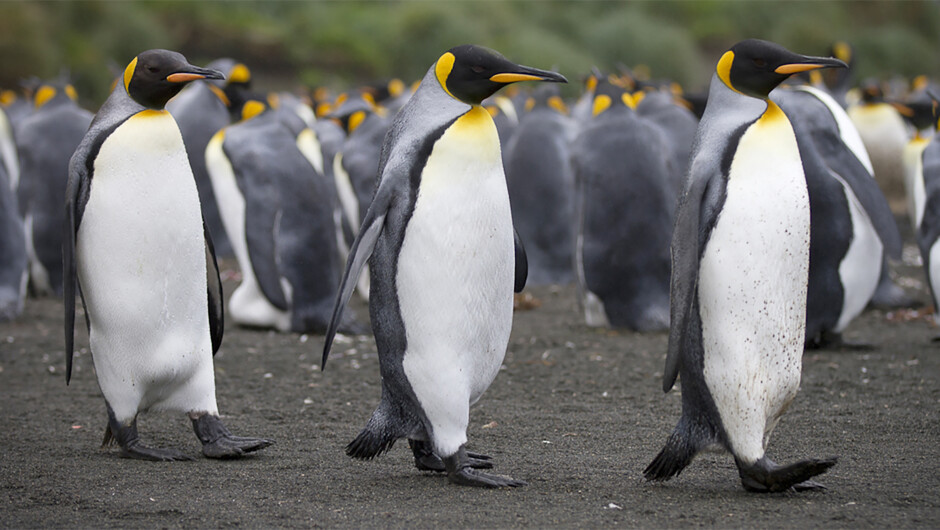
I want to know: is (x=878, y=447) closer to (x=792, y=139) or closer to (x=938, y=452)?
(x=938, y=452)

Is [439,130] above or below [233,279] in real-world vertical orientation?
above

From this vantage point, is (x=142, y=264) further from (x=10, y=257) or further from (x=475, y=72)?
(x=10, y=257)

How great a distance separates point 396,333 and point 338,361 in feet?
7.93

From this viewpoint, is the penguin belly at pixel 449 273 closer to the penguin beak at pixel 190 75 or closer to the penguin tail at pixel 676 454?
the penguin tail at pixel 676 454

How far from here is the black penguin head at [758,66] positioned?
3.19 metres

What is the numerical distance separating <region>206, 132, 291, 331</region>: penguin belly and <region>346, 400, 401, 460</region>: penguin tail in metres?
3.20

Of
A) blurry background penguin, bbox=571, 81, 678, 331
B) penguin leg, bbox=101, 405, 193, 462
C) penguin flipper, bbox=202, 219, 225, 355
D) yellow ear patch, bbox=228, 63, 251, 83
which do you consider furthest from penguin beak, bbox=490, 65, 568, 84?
yellow ear patch, bbox=228, 63, 251, 83

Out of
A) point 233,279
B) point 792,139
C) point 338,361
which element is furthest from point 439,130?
point 233,279

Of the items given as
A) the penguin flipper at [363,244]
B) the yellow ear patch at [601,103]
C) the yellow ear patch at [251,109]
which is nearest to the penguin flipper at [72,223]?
the penguin flipper at [363,244]

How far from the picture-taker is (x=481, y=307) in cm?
334

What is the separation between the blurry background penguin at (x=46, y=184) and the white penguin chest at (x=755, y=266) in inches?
233

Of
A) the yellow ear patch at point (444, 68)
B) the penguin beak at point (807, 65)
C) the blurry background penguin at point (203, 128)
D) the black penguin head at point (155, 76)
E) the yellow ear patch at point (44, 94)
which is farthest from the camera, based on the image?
the blurry background penguin at point (203, 128)

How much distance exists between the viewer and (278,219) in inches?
250

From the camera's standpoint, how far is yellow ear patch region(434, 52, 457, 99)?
3.37 m
